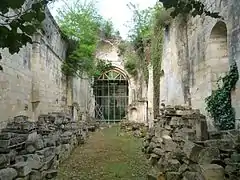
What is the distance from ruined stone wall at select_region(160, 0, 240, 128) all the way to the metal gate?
12.5m

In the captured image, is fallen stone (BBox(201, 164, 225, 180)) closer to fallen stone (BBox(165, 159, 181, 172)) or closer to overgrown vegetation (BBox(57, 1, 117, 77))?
fallen stone (BBox(165, 159, 181, 172))

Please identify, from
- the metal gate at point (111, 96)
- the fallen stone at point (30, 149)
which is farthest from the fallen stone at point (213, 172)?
the metal gate at point (111, 96)

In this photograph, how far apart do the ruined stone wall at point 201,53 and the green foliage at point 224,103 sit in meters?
0.22

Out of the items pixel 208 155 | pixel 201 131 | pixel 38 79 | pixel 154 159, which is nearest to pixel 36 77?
pixel 38 79

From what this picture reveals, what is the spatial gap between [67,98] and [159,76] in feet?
17.6

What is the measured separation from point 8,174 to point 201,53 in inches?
237

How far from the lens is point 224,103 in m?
6.77

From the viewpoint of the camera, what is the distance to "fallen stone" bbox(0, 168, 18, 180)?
154 inches

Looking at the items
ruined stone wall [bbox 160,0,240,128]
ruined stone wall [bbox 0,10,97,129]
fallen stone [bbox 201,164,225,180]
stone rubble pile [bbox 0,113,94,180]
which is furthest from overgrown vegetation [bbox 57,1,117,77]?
fallen stone [bbox 201,164,225,180]

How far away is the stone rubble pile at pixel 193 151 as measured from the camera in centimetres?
390

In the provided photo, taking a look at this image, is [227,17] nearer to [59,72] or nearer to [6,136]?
[6,136]

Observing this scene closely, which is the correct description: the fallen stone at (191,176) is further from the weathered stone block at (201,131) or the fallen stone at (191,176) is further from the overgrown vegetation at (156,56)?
the overgrown vegetation at (156,56)

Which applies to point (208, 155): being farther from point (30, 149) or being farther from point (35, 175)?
point (30, 149)

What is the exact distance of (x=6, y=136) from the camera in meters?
5.47
